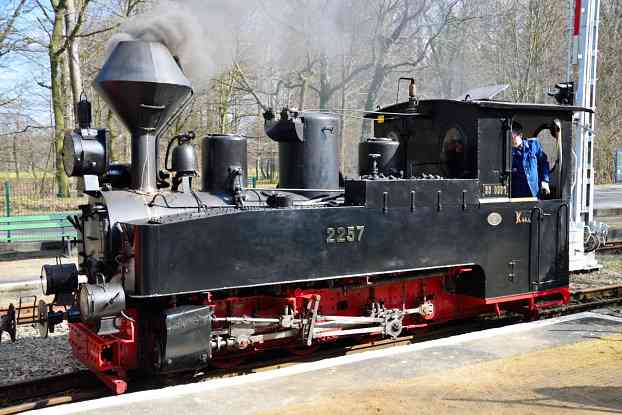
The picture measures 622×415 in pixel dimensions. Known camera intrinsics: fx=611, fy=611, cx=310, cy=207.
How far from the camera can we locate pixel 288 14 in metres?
10.3

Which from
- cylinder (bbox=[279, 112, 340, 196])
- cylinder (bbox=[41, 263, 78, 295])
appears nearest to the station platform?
cylinder (bbox=[41, 263, 78, 295])

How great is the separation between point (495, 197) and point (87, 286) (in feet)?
14.9

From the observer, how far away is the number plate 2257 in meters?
5.88

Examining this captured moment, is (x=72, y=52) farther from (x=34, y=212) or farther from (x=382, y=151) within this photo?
(x=382, y=151)

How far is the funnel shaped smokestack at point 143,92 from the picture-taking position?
5641 millimetres

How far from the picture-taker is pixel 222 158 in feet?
20.6

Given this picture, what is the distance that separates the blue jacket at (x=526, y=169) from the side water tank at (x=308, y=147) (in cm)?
227

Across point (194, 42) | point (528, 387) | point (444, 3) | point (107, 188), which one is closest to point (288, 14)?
point (194, 42)

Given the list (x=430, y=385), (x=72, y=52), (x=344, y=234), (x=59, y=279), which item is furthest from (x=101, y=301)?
(x=72, y=52)

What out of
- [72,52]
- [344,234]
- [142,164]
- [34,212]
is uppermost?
[72,52]

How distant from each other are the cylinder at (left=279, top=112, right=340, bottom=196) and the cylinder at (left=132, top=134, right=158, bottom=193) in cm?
153

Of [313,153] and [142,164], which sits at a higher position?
[313,153]

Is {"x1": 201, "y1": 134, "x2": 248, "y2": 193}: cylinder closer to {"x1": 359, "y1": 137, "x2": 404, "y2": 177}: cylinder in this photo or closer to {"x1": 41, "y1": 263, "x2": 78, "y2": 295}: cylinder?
{"x1": 41, "y1": 263, "x2": 78, "y2": 295}: cylinder

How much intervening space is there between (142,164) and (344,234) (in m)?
2.09
